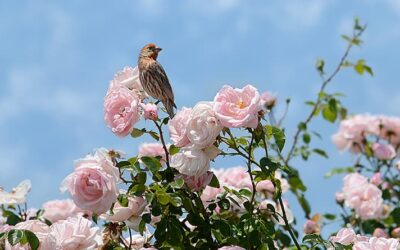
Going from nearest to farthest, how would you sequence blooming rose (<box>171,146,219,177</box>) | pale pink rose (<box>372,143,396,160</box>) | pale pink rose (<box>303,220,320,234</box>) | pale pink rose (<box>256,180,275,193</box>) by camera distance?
blooming rose (<box>171,146,219,177</box>) < pale pink rose (<box>256,180,275,193</box>) < pale pink rose (<box>303,220,320,234</box>) < pale pink rose (<box>372,143,396,160</box>)

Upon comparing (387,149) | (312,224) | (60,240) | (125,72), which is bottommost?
(60,240)

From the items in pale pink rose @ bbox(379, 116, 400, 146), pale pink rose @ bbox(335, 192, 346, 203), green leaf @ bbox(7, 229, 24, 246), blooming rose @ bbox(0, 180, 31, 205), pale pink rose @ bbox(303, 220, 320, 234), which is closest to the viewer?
green leaf @ bbox(7, 229, 24, 246)

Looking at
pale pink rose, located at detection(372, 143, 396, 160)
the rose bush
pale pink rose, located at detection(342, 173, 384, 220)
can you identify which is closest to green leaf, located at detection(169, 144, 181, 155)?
the rose bush

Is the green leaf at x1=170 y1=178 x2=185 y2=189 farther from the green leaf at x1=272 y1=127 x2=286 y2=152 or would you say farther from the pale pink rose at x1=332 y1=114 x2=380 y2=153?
the pale pink rose at x1=332 y1=114 x2=380 y2=153

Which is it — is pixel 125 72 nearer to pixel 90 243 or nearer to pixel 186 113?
pixel 186 113

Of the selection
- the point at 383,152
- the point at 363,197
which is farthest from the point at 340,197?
the point at 383,152

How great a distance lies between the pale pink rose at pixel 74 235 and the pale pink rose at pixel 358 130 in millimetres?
3340

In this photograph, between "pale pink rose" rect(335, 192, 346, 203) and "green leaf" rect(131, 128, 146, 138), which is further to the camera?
"pale pink rose" rect(335, 192, 346, 203)

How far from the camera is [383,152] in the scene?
4.92 m

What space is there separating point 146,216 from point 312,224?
1726mm

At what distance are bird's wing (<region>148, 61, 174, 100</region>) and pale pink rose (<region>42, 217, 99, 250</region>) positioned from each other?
0.40m

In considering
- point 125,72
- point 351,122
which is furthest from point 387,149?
point 125,72

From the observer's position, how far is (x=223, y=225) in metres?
2.27

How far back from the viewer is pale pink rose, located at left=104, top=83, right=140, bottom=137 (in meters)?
2.25
